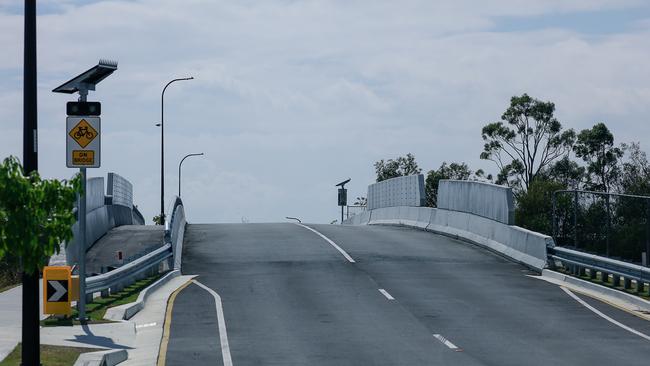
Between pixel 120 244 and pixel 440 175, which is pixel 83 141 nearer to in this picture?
pixel 120 244

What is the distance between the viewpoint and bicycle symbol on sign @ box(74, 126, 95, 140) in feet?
63.7

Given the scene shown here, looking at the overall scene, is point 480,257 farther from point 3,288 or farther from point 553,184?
point 553,184

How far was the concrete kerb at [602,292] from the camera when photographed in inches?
918

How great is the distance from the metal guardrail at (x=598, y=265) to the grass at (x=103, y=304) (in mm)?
10813

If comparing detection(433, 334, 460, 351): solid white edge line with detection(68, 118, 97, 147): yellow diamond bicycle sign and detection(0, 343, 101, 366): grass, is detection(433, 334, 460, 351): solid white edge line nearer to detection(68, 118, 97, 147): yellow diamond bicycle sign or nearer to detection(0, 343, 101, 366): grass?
detection(0, 343, 101, 366): grass

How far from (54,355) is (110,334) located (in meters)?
2.85

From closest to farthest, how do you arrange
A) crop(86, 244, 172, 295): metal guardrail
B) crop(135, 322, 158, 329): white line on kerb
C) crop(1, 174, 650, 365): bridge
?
crop(1, 174, 650, 365): bridge → crop(135, 322, 158, 329): white line on kerb → crop(86, 244, 172, 295): metal guardrail

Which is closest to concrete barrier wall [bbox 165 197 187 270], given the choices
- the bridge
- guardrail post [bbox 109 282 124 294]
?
the bridge

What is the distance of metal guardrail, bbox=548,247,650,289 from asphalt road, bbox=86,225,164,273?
11000 mm

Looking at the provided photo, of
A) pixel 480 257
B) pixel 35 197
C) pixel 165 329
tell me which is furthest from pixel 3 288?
pixel 35 197

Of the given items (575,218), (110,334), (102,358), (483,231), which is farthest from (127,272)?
(483,231)

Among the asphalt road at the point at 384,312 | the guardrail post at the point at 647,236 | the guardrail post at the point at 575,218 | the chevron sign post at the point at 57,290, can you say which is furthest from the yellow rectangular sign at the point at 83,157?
the guardrail post at the point at 575,218

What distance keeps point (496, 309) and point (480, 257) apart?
1060 centimetres

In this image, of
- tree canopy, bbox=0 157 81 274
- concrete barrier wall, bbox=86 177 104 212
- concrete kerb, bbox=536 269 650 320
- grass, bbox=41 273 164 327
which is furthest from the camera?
concrete barrier wall, bbox=86 177 104 212
